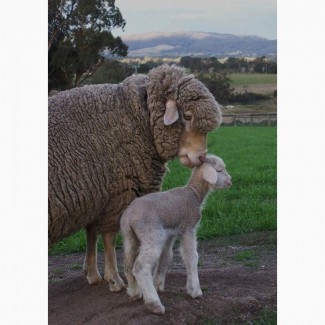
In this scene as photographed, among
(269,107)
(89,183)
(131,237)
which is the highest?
(269,107)

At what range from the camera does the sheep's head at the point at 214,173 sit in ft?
13.7

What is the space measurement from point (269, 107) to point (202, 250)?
1504 mm

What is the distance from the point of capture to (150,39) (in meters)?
4.79

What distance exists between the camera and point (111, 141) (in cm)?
430

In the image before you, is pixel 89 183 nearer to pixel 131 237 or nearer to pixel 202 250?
pixel 131 237

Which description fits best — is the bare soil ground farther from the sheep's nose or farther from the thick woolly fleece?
the sheep's nose

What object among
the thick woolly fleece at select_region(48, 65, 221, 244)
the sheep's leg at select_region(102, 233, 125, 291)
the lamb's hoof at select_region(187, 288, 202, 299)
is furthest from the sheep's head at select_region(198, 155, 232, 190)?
the sheep's leg at select_region(102, 233, 125, 291)

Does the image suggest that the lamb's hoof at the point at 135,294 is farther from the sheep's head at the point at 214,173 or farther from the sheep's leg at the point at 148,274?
the sheep's head at the point at 214,173

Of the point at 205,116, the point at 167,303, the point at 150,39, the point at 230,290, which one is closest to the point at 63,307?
the point at 167,303

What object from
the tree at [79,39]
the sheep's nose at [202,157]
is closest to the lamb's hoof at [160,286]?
the sheep's nose at [202,157]

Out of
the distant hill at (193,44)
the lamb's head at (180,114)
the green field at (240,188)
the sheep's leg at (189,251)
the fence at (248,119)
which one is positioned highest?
the distant hill at (193,44)

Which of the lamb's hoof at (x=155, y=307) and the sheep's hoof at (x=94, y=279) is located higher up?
the lamb's hoof at (x=155, y=307)
